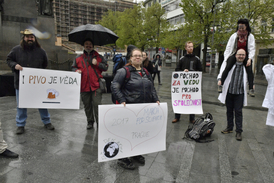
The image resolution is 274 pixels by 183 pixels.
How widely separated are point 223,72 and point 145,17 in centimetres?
3076

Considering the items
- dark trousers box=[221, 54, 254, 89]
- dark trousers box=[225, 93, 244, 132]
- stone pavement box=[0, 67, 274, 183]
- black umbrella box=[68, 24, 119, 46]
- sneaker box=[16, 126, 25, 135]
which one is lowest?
stone pavement box=[0, 67, 274, 183]

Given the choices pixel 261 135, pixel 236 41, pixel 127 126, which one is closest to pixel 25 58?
pixel 127 126

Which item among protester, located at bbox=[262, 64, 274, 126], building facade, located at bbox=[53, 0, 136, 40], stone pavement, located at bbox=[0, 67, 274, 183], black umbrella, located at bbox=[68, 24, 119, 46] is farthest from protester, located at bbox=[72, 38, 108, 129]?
building facade, located at bbox=[53, 0, 136, 40]

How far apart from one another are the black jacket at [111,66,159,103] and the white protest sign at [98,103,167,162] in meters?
0.14

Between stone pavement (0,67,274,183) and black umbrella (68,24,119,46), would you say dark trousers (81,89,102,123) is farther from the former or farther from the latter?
black umbrella (68,24,119,46)

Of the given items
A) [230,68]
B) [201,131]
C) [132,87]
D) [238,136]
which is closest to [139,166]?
[132,87]

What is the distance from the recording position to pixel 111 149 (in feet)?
8.65

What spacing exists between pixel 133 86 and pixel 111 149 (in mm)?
921

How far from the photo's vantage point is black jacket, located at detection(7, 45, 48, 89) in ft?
12.3

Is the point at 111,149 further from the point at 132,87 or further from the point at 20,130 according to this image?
the point at 20,130

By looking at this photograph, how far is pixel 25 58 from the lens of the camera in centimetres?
384

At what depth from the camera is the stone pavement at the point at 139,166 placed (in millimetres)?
2676

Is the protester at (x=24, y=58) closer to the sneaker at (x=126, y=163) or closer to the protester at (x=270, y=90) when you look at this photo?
the sneaker at (x=126, y=163)

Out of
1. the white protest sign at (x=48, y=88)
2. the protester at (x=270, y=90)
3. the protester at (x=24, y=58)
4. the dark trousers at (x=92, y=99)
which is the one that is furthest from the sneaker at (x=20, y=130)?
the protester at (x=270, y=90)
